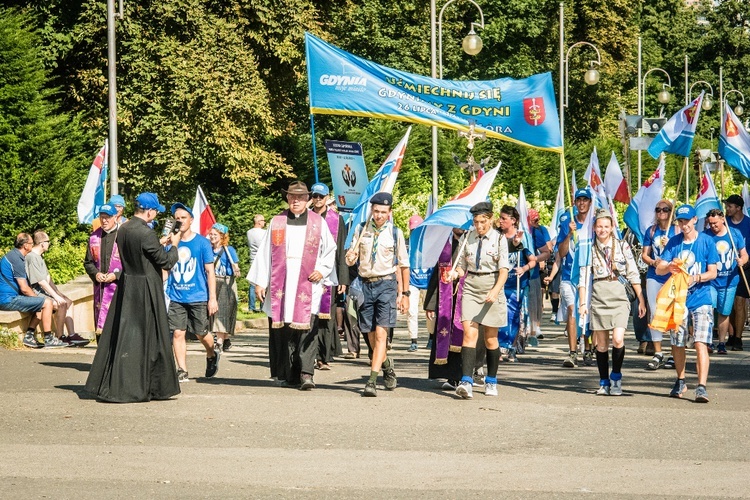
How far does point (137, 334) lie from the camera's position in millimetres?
11656

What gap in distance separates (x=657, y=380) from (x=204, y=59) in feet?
60.3

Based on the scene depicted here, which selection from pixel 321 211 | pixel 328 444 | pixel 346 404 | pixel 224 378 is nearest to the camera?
pixel 328 444

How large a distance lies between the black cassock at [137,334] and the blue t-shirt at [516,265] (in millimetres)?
4251

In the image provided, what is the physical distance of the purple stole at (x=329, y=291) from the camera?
1458 cm

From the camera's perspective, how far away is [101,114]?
3006 cm

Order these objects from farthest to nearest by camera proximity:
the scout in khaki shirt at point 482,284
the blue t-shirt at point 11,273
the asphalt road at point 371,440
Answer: the blue t-shirt at point 11,273 < the scout in khaki shirt at point 482,284 < the asphalt road at point 371,440

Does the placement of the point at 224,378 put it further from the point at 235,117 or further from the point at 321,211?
the point at 235,117

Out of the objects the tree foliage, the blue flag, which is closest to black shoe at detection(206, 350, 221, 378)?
the blue flag

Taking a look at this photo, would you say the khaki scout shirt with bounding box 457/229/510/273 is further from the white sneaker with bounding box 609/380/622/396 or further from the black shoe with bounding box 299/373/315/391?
the black shoe with bounding box 299/373/315/391

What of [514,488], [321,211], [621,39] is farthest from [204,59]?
[621,39]

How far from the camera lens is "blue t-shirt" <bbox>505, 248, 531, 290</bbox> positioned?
14.8 meters

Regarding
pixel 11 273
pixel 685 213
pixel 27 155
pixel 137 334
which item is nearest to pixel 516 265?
pixel 685 213

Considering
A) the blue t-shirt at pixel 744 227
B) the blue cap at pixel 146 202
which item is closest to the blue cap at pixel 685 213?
the blue cap at pixel 146 202

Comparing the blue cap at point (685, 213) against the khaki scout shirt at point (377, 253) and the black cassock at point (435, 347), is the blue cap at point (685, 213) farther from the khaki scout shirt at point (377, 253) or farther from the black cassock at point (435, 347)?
the khaki scout shirt at point (377, 253)
